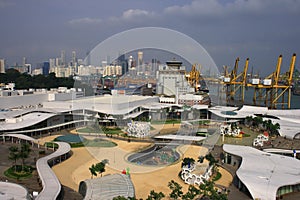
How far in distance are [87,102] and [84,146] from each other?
582cm

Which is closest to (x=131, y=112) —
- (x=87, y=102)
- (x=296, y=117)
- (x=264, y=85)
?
(x=87, y=102)

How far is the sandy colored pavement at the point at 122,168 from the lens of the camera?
273 inches

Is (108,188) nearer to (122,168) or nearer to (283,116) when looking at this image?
(122,168)

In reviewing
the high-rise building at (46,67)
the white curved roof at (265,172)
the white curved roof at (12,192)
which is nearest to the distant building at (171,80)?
the white curved roof at (265,172)

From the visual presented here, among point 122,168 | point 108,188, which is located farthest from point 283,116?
point 108,188

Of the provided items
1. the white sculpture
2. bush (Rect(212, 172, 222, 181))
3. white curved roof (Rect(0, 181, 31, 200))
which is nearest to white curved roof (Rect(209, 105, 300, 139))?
the white sculpture

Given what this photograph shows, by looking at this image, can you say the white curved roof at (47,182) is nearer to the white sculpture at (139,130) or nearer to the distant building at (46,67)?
the white sculpture at (139,130)

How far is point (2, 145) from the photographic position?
1012 centimetres

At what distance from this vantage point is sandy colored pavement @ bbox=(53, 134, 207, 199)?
6934 mm

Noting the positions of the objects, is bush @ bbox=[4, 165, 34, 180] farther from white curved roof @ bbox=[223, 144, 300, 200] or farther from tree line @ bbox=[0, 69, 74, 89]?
tree line @ bbox=[0, 69, 74, 89]

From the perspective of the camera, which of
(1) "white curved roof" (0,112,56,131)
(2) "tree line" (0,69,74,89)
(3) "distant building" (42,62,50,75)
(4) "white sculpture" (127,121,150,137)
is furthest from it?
(3) "distant building" (42,62,50,75)

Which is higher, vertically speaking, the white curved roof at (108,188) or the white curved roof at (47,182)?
Answer: the white curved roof at (108,188)

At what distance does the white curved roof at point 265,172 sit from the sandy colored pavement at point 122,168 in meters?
1.49

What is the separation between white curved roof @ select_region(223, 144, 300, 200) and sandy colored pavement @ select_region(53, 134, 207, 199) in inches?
58.8
